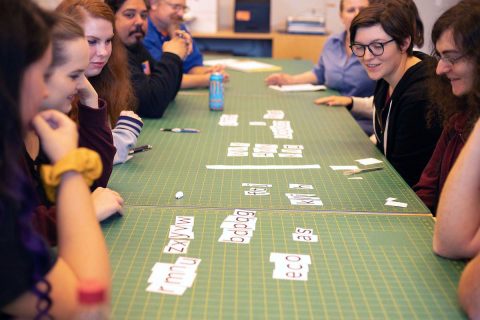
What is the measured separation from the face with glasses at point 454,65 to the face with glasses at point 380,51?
482 mm

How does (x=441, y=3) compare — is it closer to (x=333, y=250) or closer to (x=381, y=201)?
(x=381, y=201)

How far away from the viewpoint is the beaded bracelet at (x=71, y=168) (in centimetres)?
95

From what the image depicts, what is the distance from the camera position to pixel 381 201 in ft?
5.27

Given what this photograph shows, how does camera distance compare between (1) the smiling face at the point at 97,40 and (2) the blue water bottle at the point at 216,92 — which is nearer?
(1) the smiling face at the point at 97,40

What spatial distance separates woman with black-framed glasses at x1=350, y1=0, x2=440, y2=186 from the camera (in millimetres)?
2092

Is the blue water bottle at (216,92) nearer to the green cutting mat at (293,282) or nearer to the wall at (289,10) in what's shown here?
the green cutting mat at (293,282)

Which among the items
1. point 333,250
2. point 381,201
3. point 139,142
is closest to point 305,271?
point 333,250

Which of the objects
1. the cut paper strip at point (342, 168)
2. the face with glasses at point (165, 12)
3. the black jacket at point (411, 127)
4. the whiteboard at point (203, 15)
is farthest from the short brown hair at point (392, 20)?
the whiteboard at point (203, 15)

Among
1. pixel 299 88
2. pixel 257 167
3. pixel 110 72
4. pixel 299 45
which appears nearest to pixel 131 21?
pixel 110 72

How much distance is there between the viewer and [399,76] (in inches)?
87.9

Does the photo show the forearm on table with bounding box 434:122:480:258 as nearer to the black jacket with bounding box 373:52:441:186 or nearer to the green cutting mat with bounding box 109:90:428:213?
the green cutting mat with bounding box 109:90:428:213

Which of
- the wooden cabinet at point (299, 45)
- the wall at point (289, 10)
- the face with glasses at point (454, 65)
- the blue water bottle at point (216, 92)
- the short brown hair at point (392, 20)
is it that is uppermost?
the short brown hair at point (392, 20)

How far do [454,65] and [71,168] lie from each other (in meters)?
1.19

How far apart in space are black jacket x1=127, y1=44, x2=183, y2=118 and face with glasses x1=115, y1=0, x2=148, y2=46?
54 millimetres
